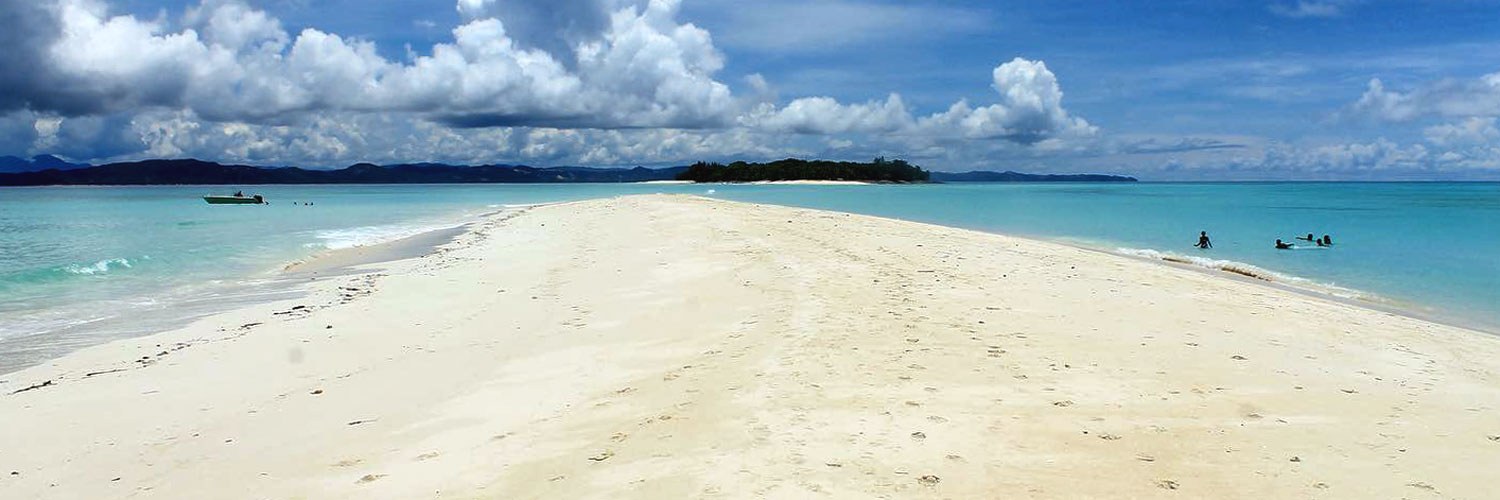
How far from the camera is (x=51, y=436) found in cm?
634

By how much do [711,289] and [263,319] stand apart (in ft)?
20.9

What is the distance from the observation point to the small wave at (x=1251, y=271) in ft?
55.2

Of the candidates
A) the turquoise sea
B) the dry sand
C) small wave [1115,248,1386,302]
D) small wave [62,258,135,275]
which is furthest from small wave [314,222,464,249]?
small wave [1115,248,1386,302]

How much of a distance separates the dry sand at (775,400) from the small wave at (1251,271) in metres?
4.89

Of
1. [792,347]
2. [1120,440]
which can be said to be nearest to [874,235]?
[792,347]

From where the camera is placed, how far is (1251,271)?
20156 mm

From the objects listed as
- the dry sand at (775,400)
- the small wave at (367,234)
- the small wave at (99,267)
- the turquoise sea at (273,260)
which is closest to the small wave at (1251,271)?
the turquoise sea at (273,260)

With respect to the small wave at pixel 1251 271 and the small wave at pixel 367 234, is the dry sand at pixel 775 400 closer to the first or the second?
the small wave at pixel 1251 271

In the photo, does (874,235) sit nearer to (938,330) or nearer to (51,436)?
(938,330)

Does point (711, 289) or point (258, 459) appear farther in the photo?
point (711, 289)

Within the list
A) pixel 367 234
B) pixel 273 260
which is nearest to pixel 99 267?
pixel 273 260

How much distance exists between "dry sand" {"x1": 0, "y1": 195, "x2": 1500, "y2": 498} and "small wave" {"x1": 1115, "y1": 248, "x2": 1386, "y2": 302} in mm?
4887

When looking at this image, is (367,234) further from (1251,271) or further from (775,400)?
(775,400)

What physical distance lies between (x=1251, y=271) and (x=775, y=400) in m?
18.3
